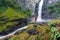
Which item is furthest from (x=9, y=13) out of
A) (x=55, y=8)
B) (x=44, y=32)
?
(x=44, y=32)

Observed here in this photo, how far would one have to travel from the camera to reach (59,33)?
38.4 feet

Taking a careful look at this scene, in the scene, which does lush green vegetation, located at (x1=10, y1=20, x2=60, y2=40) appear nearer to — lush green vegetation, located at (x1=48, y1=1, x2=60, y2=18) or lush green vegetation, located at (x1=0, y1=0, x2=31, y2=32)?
lush green vegetation, located at (x1=0, y1=0, x2=31, y2=32)

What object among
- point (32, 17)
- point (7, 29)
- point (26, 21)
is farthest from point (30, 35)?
point (32, 17)

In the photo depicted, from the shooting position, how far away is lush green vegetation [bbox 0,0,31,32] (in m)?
19.1

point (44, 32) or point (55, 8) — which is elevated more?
point (55, 8)

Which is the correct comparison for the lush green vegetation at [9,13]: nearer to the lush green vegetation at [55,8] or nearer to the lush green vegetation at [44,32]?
the lush green vegetation at [55,8]

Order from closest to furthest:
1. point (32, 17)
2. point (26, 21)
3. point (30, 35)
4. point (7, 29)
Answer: point (30, 35)
point (7, 29)
point (26, 21)
point (32, 17)

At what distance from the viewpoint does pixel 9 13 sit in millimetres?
20781

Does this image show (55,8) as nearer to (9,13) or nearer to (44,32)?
(9,13)

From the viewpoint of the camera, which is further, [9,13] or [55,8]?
[55,8]

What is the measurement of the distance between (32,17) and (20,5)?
199 cm

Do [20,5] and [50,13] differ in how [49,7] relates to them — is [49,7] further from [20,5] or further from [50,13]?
[20,5]

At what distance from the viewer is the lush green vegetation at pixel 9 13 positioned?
62.5ft

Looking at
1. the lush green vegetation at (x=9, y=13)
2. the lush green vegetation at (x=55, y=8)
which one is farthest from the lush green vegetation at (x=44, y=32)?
the lush green vegetation at (x=55, y=8)
